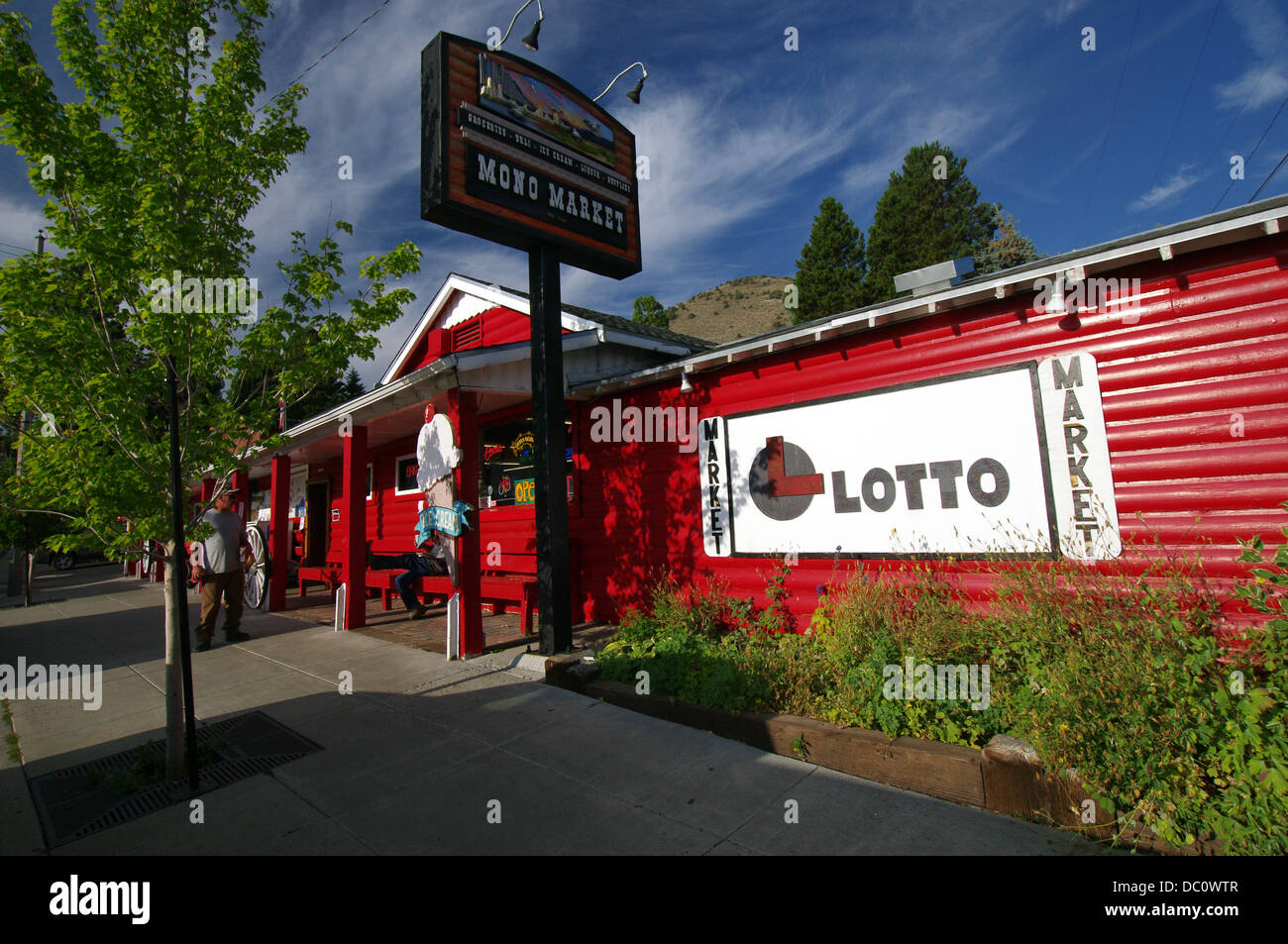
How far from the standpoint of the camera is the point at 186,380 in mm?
4676

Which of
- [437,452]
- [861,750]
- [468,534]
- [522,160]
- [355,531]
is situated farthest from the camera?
[355,531]

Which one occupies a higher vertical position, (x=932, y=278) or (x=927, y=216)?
(x=927, y=216)

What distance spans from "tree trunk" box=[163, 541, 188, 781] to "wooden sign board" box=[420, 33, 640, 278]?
13.1 feet

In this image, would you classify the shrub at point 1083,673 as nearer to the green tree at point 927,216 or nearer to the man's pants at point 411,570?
the man's pants at point 411,570

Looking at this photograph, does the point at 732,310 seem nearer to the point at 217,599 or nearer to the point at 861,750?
the point at 217,599

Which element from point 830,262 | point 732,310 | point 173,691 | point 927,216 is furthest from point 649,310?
point 732,310

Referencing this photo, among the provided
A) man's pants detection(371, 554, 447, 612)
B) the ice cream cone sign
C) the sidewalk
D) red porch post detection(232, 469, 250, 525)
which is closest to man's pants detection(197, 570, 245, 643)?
the sidewalk

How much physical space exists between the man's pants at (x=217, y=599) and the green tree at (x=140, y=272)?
161 inches

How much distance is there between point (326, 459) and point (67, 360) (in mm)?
12437

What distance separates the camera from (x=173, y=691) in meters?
4.46

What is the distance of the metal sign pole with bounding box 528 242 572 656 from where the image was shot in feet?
21.4

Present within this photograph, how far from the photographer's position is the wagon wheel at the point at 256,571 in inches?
462

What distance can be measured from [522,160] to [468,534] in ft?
13.6
